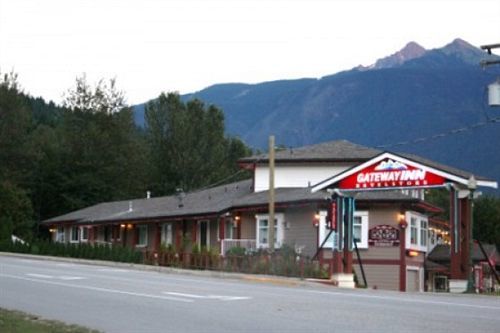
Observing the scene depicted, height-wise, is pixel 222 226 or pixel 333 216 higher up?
pixel 333 216

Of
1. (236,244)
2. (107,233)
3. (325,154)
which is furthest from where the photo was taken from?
(107,233)

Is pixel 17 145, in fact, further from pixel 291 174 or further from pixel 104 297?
pixel 104 297

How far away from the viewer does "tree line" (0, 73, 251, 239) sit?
76875mm

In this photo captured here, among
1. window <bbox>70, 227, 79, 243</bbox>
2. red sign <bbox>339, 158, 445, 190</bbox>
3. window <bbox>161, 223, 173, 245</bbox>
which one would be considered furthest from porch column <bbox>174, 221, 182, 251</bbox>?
red sign <bbox>339, 158, 445, 190</bbox>

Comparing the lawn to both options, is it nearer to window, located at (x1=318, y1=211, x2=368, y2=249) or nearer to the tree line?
window, located at (x1=318, y1=211, x2=368, y2=249)

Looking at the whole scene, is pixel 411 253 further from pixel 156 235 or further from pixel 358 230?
pixel 156 235

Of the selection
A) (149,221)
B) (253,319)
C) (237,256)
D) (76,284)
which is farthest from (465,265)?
(149,221)

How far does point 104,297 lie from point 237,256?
18.8 meters

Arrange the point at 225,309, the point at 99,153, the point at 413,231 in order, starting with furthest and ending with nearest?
the point at 99,153, the point at 413,231, the point at 225,309

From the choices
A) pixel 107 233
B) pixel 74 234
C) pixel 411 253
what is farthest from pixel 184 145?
pixel 411 253

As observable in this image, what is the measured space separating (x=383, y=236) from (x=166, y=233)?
16017mm

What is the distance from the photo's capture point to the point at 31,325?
1595 cm

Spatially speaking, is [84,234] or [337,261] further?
[84,234]

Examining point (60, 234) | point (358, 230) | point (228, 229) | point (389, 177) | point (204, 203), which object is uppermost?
point (389, 177)
